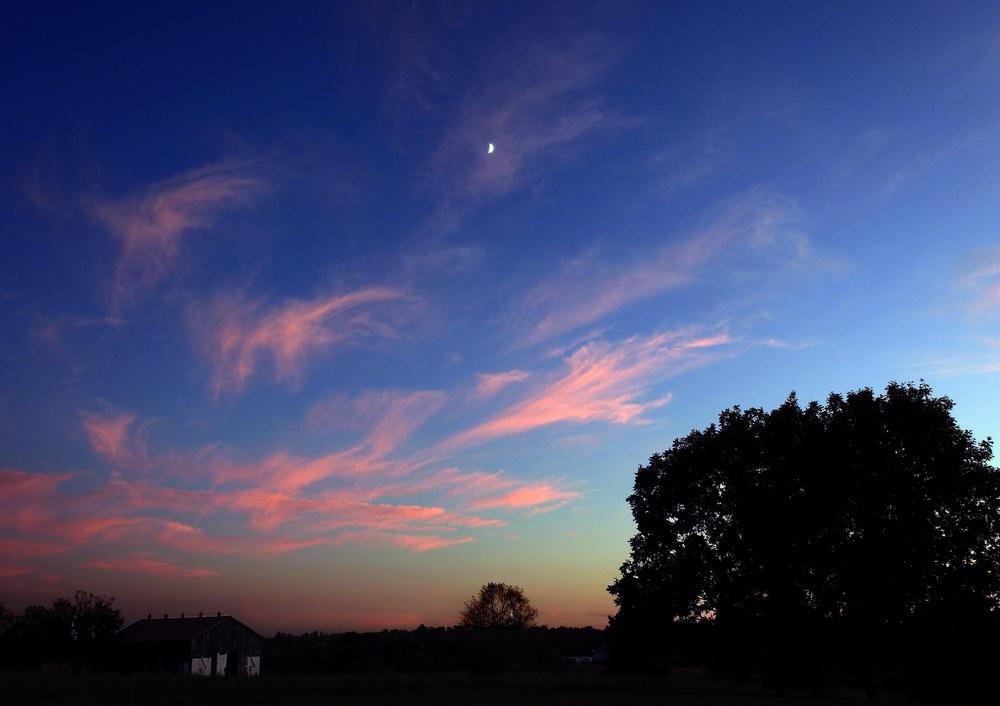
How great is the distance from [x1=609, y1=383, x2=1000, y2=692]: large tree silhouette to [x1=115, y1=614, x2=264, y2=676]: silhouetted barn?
1716 inches

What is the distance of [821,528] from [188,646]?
56.2 m

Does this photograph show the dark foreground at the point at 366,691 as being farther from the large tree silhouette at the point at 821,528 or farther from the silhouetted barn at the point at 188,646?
the silhouetted barn at the point at 188,646

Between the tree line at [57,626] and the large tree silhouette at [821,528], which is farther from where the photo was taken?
the tree line at [57,626]

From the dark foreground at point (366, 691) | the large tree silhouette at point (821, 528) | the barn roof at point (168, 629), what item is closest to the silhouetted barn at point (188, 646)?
the barn roof at point (168, 629)

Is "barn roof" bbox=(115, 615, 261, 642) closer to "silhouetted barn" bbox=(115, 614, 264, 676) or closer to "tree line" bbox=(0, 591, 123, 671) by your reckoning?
"silhouetted barn" bbox=(115, 614, 264, 676)

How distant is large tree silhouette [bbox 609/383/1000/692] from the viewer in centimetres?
3884

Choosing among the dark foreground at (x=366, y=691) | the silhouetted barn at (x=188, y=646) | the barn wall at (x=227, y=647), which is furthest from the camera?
the barn wall at (x=227, y=647)

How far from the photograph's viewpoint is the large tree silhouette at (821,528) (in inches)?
1529

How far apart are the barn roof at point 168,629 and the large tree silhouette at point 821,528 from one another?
150ft

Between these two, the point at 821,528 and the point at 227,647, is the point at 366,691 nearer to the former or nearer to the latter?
the point at 821,528

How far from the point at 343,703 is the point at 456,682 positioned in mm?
22622

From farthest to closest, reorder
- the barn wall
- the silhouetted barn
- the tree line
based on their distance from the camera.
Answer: the tree line
the barn wall
the silhouetted barn

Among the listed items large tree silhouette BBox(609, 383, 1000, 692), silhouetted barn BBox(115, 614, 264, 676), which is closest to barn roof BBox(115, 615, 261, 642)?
silhouetted barn BBox(115, 614, 264, 676)

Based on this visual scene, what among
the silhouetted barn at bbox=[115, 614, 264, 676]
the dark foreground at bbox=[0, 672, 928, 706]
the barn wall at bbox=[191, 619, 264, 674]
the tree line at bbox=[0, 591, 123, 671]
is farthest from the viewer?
the tree line at bbox=[0, 591, 123, 671]
